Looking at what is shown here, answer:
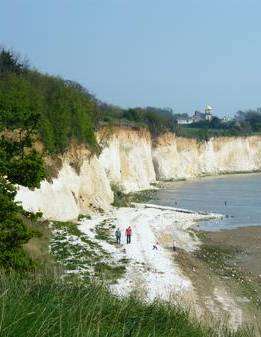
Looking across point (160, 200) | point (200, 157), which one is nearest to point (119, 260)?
point (160, 200)

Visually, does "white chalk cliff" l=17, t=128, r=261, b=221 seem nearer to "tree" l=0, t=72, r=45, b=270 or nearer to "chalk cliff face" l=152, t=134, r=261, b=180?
"chalk cliff face" l=152, t=134, r=261, b=180

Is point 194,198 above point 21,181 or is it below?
below

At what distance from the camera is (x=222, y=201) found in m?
65.8

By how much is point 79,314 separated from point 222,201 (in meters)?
61.1

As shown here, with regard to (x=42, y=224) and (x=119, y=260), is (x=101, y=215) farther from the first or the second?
(x=119, y=260)

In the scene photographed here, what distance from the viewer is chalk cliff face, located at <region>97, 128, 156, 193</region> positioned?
72.0 m

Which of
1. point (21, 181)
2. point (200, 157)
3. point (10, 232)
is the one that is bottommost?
point (200, 157)

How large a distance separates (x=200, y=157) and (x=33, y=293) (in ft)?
380

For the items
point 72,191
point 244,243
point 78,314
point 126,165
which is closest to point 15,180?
point 78,314

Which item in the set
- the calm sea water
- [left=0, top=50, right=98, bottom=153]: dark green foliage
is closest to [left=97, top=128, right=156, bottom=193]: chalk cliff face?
the calm sea water

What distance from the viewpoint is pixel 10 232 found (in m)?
14.7

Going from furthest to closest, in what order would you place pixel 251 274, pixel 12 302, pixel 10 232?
pixel 251 274 → pixel 10 232 → pixel 12 302

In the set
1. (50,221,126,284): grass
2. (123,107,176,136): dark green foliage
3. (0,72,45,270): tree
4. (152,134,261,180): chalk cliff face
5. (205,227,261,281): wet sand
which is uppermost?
(0,72,45,270): tree

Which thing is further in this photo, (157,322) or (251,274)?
(251,274)
